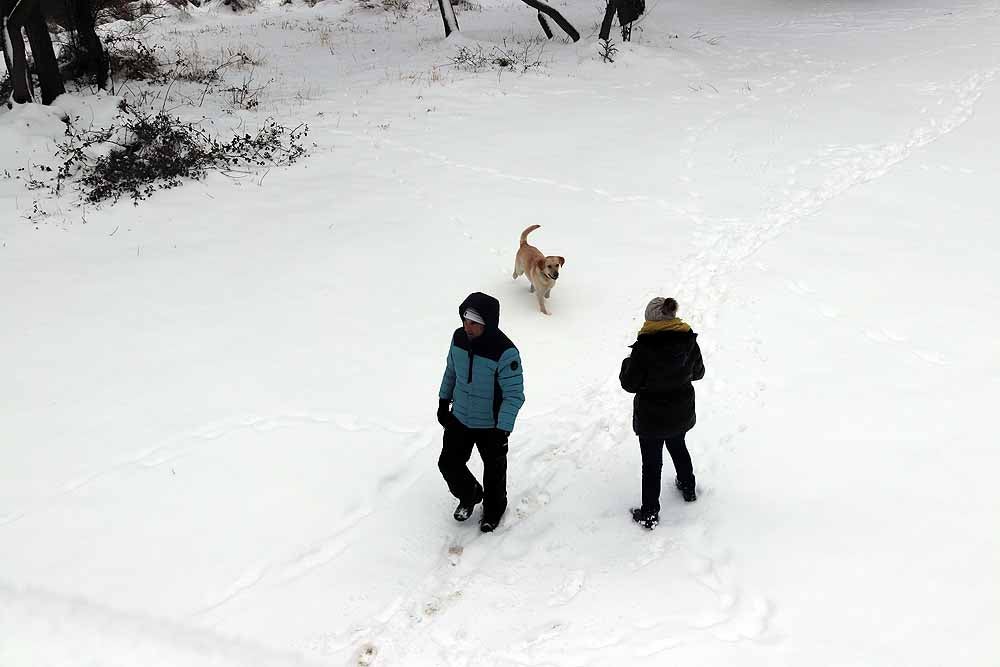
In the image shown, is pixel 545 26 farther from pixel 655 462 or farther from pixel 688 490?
pixel 655 462

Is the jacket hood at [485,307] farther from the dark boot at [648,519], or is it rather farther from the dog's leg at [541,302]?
the dog's leg at [541,302]

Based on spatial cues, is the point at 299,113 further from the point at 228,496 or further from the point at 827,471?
the point at 827,471

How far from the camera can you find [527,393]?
20.8ft

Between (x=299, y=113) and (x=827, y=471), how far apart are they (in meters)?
12.5

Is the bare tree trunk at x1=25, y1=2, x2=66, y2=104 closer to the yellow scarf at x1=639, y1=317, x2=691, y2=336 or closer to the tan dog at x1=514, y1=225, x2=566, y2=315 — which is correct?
the tan dog at x1=514, y1=225, x2=566, y2=315

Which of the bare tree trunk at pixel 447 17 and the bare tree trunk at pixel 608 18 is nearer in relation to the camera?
the bare tree trunk at pixel 608 18

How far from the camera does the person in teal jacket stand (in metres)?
4.18

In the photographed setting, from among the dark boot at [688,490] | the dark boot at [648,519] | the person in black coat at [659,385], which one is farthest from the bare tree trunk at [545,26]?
the dark boot at [648,519]

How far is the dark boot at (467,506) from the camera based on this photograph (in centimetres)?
478

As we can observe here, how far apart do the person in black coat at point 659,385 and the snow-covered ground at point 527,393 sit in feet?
1.48

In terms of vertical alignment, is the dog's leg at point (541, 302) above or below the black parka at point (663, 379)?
below

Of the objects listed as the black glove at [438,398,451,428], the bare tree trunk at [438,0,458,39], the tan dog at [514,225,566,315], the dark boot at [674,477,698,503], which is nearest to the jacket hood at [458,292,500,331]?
the black glove at [438,398,451,428]

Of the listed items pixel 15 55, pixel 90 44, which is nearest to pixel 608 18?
pixel 90 44

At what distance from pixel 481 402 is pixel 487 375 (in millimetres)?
201
